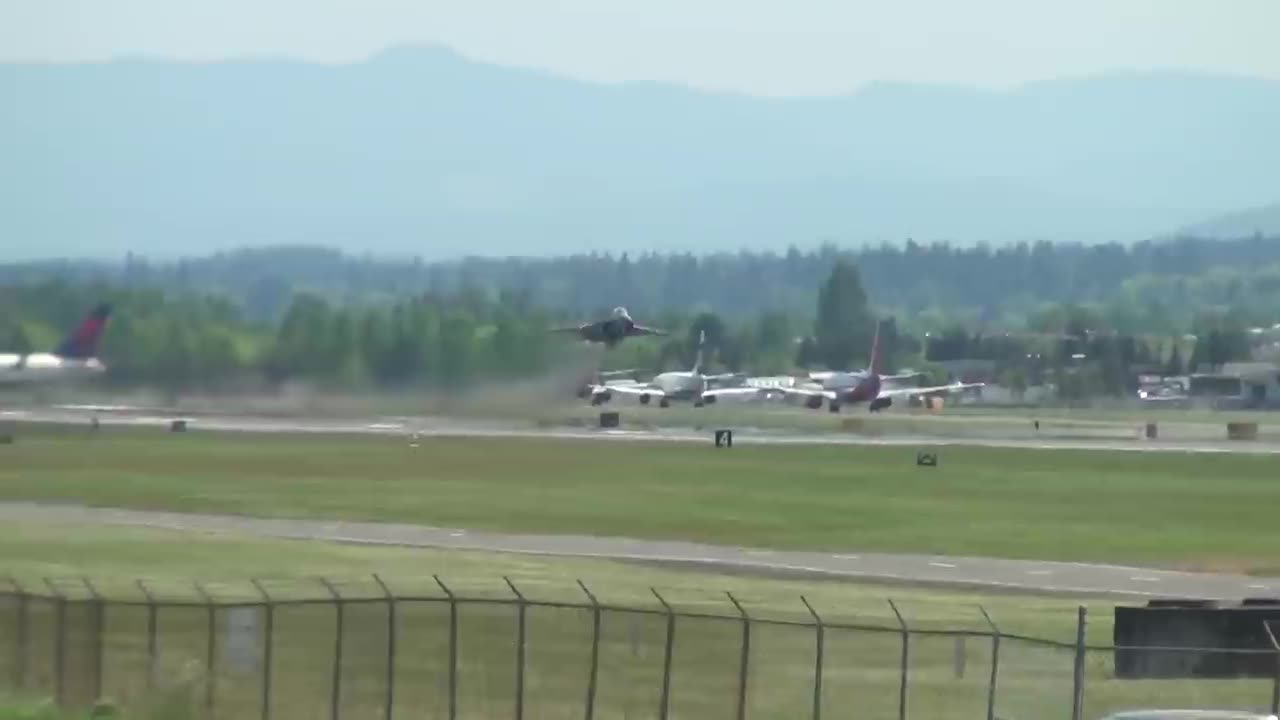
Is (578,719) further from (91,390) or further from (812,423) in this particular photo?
(812,423)

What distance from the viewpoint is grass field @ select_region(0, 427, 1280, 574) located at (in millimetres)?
70438

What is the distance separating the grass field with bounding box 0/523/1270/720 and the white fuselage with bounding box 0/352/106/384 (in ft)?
167

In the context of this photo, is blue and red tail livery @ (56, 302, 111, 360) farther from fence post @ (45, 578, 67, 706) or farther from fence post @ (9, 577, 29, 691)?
fence post @ (45, 578, 67, 706)

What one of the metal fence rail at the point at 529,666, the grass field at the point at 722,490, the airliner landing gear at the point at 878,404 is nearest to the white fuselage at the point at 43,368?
the grass field at the point at 722,490

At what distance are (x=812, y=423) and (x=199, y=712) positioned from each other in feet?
377

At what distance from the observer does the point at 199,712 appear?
115ft

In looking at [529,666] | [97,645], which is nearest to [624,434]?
[529,666]

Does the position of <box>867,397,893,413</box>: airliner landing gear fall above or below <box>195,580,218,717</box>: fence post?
below

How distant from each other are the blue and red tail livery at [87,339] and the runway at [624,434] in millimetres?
2546

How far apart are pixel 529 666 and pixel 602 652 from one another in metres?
2.60

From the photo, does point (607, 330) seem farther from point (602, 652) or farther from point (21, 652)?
point (21, 652)

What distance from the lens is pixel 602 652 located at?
42344 mm

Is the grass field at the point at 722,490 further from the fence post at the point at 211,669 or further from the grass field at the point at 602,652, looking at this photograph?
the fence post at the point at 211,669

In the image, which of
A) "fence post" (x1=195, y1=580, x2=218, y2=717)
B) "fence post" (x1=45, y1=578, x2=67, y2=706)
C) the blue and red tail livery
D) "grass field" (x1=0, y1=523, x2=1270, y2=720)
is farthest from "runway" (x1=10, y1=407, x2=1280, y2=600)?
the blue and red tail livery
